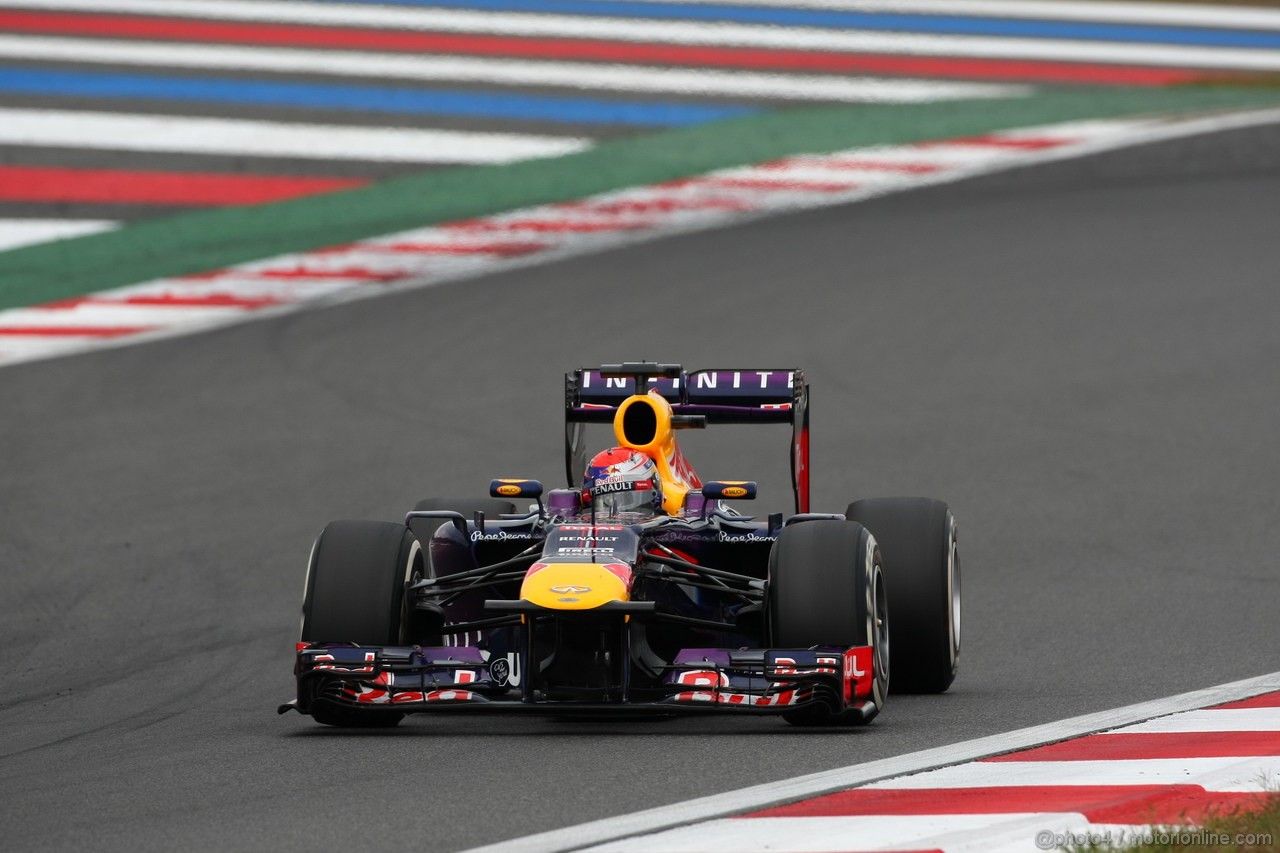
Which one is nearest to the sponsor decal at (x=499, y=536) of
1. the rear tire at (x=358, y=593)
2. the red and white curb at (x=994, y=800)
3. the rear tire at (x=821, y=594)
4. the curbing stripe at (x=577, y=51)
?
the rear tire at (x=358, y=593)

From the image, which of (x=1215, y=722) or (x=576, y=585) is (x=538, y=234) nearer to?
(x=576, y=585)

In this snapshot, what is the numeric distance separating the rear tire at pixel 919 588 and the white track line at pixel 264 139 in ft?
47.6

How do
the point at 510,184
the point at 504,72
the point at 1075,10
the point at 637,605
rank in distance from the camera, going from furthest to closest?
the point at 1075,10, the point at 504,72, the point at 510,184, the point at 637,605

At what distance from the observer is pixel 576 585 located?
8.40 m

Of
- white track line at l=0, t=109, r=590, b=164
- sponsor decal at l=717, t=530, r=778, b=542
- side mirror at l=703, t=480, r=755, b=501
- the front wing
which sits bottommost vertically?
the front wing

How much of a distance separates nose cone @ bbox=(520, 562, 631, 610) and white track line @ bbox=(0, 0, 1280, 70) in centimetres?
2073

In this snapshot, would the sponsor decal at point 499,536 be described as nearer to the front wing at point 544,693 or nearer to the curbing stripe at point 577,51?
the front wing at point 544,693

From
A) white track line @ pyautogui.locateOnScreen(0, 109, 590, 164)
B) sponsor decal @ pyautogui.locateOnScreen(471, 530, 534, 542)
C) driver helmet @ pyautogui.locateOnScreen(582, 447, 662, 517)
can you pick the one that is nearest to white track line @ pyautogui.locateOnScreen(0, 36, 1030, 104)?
white track line @ pyautogui.locateOnScreen(0, 109, 590, 164)

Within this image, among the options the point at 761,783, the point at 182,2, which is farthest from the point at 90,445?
the point at 182,2

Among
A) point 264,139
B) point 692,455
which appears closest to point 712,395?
point 692,455

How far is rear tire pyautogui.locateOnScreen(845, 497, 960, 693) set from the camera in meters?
9.80

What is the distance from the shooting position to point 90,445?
1526 cm

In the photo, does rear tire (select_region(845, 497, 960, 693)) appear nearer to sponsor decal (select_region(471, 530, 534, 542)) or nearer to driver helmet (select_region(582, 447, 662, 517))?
driver helmet (select_region(582, 447, 662, 517))

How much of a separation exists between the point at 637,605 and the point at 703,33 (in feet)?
70.7
